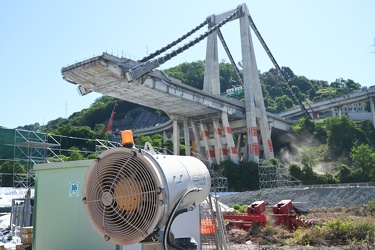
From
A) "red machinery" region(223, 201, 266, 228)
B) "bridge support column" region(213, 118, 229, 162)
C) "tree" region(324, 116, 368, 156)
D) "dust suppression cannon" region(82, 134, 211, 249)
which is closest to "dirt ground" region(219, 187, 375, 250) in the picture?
"red machinery" region(223, 201, 266, 228)

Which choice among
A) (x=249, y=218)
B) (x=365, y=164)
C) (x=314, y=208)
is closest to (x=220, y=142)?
(x=365, y=164)

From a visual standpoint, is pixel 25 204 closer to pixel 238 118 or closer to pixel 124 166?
pixel 124 166

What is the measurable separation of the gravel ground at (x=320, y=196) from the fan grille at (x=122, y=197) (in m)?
25.3

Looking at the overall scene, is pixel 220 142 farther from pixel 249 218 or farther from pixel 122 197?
pixel 122 197

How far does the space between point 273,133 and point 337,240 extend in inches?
2402

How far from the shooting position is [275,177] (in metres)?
50.4

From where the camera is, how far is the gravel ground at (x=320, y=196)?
26.4 m

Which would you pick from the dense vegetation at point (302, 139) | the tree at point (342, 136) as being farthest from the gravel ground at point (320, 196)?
the tree at point (342, 136)

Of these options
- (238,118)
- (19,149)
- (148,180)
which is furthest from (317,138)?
(148,180)

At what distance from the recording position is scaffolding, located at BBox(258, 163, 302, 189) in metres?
49.3

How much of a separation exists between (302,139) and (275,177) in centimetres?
2033

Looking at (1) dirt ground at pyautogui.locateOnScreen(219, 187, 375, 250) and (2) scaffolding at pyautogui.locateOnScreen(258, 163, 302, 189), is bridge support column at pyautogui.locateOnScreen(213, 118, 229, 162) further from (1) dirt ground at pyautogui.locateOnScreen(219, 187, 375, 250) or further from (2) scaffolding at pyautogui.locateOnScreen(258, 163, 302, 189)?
(1) dirt ground at pyautogui.locateOnScreen(219, 187, 375, 250)

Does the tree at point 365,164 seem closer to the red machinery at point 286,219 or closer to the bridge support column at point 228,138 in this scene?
the bridge support column at point 228,138

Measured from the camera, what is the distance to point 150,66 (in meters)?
37.9
